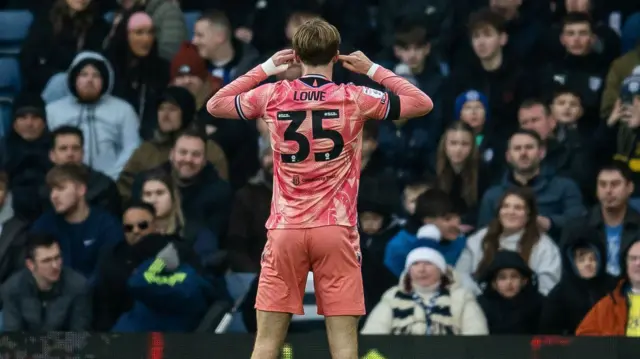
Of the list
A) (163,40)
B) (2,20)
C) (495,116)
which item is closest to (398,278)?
(495,116)

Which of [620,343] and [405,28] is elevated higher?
[405,28]

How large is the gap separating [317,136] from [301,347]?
2.36 m

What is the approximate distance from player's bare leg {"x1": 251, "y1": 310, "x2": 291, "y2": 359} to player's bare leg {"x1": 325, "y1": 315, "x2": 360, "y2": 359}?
23cm

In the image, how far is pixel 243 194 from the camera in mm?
12461

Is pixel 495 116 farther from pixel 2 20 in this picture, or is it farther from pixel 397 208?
pixel 2 20

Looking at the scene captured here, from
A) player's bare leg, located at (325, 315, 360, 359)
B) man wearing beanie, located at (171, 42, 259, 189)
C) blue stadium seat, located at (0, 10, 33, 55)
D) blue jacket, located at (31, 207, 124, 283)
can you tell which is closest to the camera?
player's bare leg, located at (325, 315, 360, 359)

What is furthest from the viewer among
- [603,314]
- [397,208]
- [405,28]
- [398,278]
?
[405,28]

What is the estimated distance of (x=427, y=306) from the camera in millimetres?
11195

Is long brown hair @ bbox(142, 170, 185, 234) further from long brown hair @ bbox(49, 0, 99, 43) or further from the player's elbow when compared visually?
the player's elbow

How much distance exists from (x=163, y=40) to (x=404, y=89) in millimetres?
6749

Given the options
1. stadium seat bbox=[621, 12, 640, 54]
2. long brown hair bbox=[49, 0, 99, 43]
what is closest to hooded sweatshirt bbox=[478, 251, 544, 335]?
stadium seat bbox=[621, 12, 640, 54]

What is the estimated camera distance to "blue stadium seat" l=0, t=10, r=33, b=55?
1488 centimetres

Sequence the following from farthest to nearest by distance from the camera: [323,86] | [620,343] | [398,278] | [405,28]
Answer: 1. [405,28]
2. [398,278]
3. [620,343]
4. [323,86]

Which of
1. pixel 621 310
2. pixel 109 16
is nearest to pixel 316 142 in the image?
pixel 621 310
